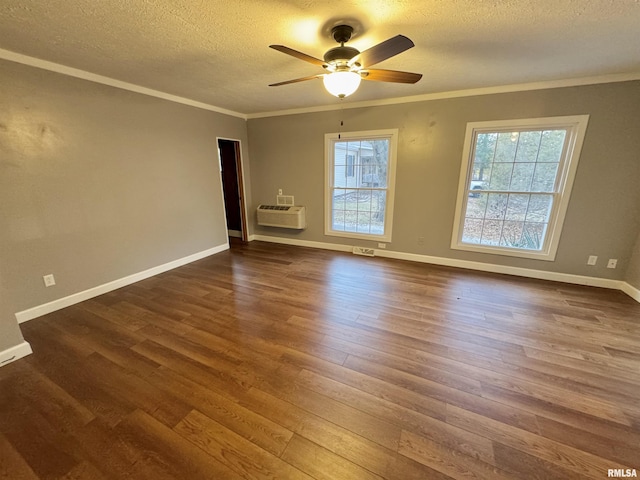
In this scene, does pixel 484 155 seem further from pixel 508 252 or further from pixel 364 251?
pixel 364 251

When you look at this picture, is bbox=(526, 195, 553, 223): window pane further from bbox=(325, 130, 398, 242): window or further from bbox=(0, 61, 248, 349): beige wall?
bbox=(0, 61, 248, 349): beige wall

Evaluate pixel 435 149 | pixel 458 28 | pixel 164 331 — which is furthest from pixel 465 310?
pixel 164 331

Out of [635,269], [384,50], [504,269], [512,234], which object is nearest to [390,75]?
[384,50]

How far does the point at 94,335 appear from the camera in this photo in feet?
7.54

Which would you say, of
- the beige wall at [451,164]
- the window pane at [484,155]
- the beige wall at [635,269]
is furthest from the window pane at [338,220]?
the beige wall at [635,269]

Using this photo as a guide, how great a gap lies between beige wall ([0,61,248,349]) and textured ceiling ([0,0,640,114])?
360 millimetres

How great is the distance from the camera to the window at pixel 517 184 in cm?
312

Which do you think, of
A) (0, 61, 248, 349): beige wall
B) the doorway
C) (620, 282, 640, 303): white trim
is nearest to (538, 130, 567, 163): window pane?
(620, 282, 640, 303): white trim

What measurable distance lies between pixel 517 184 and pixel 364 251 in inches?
92.4

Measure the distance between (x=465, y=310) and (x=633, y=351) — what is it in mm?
1217

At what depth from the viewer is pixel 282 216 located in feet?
16.1

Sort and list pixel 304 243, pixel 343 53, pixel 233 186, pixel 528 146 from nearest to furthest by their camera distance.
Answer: pixel 343 53
pixel 528 146
pixel 304 243
pixel 233 186

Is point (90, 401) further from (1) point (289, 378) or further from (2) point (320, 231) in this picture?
(2) point (320, 231)

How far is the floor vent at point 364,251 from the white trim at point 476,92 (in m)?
2.30
